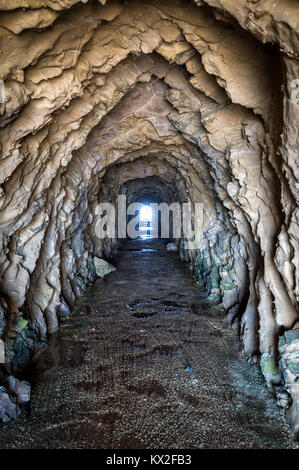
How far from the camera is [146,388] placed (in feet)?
14.6

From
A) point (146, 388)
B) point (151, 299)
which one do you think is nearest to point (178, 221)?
point (151, 299)

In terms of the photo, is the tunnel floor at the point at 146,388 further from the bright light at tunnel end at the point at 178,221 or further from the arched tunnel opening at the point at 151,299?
the bright light at tunnel end at the point at 178,221

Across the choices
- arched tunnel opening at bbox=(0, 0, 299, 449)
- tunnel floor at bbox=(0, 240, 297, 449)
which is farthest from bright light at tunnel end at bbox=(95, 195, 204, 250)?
tunnel floor at bbox=(0, 240, 297, 449)

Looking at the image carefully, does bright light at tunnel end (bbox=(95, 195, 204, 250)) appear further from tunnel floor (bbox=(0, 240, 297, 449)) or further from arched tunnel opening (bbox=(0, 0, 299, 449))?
tunnel floor (bbox=(0, 240, 297, 449))

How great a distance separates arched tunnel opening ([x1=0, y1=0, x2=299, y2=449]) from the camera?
3.54m

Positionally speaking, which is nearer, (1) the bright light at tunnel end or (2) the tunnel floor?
(2) the tunnel floor

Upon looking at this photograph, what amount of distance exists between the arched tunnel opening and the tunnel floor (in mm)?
25

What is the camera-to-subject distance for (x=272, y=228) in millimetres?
4902

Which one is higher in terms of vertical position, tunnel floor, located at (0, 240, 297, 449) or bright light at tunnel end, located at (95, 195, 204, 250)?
bright light at tunnel end, located at (95, 195, 204, 250)

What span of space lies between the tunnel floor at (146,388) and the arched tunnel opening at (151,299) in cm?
3

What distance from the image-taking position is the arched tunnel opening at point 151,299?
3.54 meters
